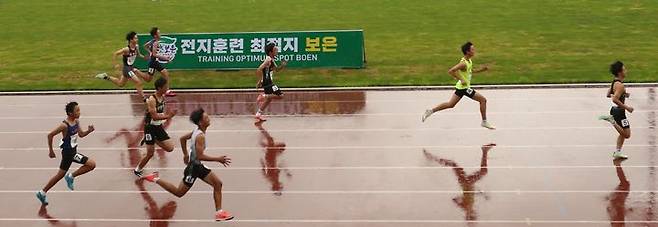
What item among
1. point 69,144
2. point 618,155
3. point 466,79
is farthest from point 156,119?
point 618,155

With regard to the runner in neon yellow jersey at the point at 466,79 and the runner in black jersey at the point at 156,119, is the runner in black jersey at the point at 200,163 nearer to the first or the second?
the runner in black jersey at the point at 156,119

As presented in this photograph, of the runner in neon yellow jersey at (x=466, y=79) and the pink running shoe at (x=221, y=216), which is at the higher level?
the runner in neon yellow jersey at (x=466, y=79)

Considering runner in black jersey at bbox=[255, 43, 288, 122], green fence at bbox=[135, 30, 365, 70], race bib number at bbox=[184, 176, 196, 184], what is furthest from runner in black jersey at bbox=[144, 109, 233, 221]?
green fence at bbox=[135, 30, 365, 70]

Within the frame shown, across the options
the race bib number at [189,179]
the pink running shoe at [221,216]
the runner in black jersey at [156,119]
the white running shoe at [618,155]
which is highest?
the runner in black jersey at [156,119]

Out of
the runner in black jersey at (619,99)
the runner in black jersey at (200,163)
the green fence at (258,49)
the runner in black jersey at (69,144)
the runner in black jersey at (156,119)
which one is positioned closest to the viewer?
the runner in black jersey at (200,163)

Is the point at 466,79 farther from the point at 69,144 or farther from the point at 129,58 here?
the point at 129,58

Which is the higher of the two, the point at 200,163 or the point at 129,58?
the point at 129,58

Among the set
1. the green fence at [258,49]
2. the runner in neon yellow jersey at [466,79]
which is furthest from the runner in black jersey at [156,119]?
the green fence at [258,49]

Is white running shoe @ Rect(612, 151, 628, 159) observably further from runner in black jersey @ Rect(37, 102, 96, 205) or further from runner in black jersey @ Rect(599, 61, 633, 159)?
runner in black jersey @ Rect(37, 102, 96, 205)

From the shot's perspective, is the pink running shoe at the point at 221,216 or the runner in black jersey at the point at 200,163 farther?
the pink running shoe at the point at 221,216

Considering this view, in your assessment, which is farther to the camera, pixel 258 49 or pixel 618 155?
pixel 258 49

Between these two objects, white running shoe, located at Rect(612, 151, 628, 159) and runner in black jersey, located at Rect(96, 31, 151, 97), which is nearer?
white running shoe, located at Rect(612, 151, 628, 159)

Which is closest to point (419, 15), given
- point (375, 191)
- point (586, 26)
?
point (586, 26)

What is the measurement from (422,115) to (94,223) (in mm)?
7901
